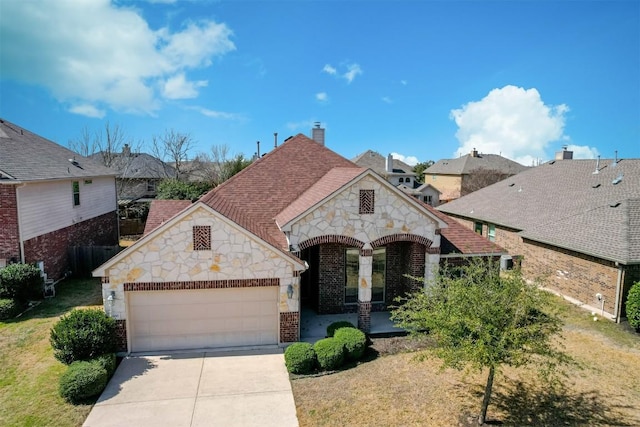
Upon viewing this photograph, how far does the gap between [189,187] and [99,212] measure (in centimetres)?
936

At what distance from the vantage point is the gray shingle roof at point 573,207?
651 inches

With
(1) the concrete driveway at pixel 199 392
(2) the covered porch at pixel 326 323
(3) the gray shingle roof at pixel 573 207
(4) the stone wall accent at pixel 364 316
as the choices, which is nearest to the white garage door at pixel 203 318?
(1) the concrete driveway at pixel 199 392

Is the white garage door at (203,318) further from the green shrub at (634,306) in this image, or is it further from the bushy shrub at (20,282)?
the green shrub at (634,306)

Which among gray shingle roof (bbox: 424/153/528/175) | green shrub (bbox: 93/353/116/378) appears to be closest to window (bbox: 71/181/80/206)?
green shrub (bbox: 93/353/116/378)

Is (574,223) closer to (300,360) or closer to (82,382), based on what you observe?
(300,360)

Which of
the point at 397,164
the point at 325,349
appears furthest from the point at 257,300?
the point at 397,164

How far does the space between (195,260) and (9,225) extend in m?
10.4

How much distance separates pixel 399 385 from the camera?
10.3 metres

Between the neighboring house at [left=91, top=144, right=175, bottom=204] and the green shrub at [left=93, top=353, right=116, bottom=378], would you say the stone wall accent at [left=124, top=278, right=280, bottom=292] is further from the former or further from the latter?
the neighboring house at [left=91, top=144, right=175, bottom=204]

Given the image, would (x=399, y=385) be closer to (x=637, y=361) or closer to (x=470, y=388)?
(x=470, y=388)

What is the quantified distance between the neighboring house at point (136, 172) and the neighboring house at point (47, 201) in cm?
1339

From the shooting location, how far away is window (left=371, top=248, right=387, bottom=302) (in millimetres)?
16047

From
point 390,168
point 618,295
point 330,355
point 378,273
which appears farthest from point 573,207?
point 390,168

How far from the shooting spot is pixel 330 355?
11227 mm
